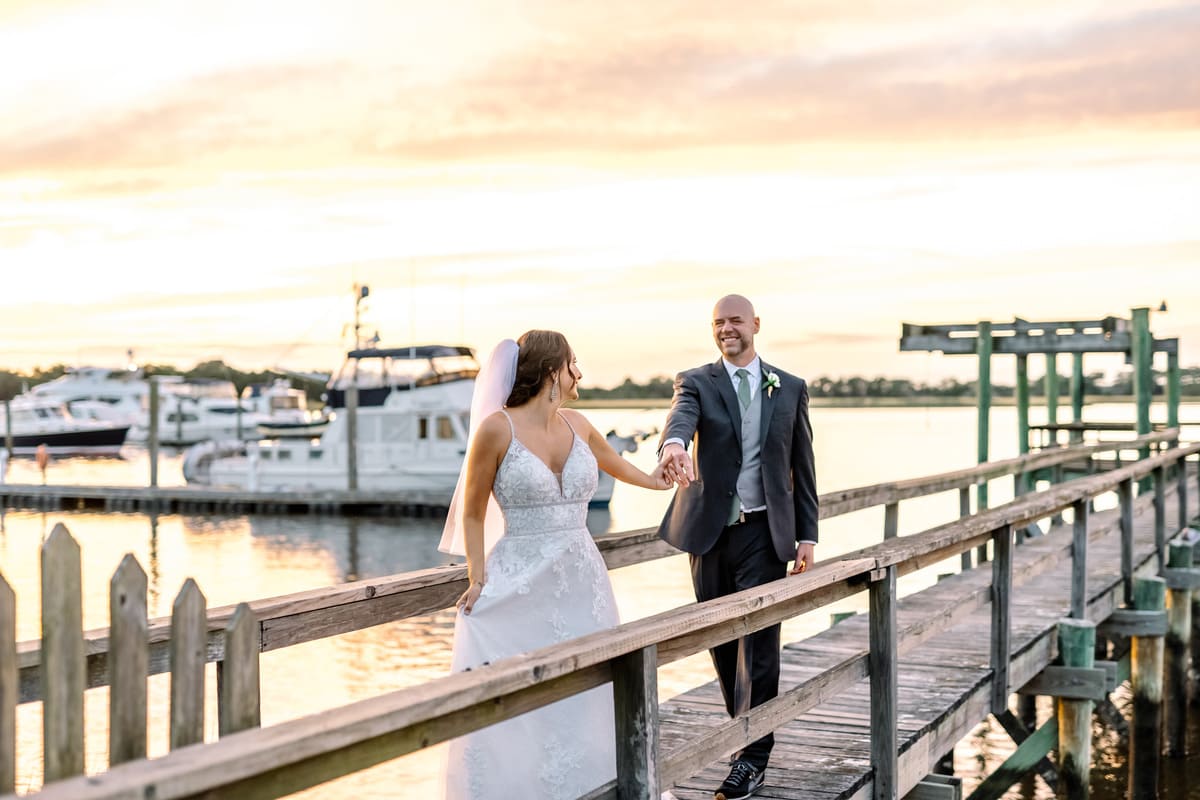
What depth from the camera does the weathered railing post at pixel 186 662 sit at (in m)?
2.04

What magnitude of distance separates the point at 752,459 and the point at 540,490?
85 centimetres

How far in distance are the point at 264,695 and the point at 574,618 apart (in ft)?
38.8

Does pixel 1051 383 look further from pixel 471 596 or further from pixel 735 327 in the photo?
pixel 471 596

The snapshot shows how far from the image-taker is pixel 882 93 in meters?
18.1

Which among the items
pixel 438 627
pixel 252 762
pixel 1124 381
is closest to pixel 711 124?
pixel 438 627

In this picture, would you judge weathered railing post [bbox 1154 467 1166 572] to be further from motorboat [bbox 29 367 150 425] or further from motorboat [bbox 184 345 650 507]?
motorboat [bbox 29 367 150 425]

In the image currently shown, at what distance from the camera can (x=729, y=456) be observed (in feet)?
14.1

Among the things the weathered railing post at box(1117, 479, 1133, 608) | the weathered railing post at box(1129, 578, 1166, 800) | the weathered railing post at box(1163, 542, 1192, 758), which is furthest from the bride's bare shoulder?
the weathered railing post at box(1163, 542, 1192, 758)

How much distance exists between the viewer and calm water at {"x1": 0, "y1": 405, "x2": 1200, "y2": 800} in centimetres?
1188

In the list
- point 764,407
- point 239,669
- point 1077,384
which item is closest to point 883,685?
point 764,407

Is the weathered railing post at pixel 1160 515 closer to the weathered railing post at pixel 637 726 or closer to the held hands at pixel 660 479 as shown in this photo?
the held hands at pixel 660 479

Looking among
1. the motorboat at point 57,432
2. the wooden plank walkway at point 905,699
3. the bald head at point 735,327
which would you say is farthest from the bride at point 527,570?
the motorboat at point 57,432

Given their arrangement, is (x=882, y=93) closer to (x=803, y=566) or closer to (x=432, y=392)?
(x=803, y=566)

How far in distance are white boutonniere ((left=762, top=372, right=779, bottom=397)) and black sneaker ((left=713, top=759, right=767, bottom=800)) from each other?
1324mm
